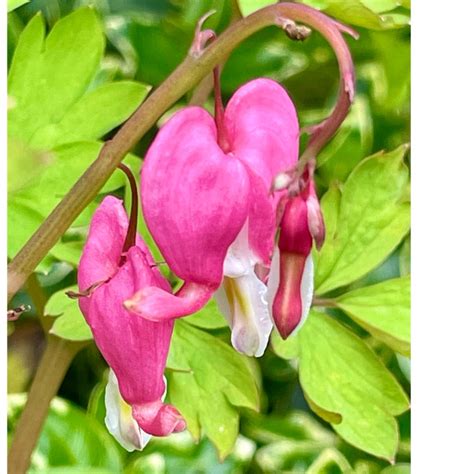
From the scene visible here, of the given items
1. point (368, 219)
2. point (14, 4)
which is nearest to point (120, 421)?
point (368, 219)

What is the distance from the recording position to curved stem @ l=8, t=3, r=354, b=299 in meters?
1.07

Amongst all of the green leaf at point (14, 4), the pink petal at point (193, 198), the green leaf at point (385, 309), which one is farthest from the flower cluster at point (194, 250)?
the green leaf at point (14, 4)

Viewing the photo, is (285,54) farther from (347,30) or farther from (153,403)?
(153,403)

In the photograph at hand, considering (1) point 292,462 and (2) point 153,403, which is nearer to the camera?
(2) point 153,403

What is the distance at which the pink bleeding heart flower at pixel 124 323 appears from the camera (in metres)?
1.04

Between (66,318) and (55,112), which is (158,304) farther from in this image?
(55,112)

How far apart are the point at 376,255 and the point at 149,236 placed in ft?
0.89

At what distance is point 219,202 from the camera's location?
3.44ft

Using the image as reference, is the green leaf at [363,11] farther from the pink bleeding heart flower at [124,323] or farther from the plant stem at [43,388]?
the plant stem at [43,388]

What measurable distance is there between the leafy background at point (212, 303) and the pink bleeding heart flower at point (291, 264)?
0.09 meters

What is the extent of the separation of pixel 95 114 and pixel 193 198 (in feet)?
0.52

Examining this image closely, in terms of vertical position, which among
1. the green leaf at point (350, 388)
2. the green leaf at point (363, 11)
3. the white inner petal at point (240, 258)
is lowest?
the green leaf at point (350, 388)
